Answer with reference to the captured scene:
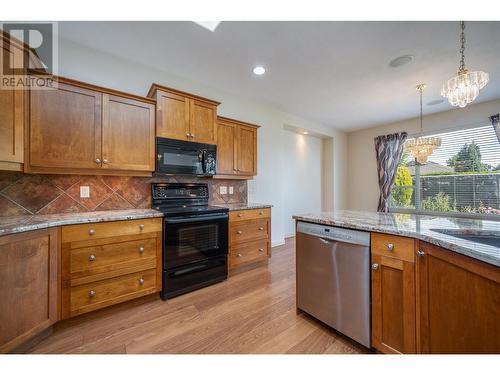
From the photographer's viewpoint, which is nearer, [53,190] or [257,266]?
[53,190]

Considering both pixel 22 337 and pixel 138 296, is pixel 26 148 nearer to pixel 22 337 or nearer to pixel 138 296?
pixel 22 337

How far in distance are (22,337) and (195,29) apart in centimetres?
274

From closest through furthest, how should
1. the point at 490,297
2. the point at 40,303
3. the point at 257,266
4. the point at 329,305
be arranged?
the point at 490,297 < the point at 40,303 < the point at 329,305 < the point at 257,266

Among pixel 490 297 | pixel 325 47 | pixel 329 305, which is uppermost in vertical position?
pixel 325 47

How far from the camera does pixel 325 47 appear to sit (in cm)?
212

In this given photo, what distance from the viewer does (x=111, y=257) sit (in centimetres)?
178

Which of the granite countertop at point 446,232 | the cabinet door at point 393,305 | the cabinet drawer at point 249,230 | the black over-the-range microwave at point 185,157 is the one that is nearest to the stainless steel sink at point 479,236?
the granite countertop at point 446,232

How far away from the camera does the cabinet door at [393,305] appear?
3.85 ft

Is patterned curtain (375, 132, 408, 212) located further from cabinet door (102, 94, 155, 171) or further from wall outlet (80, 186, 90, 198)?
wall outlet (80, 186, 90, 198)

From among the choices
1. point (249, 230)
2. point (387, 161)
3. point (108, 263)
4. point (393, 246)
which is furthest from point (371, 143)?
point (108, 263)

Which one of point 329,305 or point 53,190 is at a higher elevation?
point 53,190

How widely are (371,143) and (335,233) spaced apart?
4.42m

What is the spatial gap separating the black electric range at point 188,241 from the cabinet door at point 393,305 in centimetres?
162
